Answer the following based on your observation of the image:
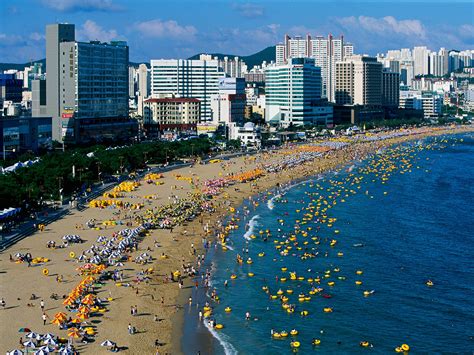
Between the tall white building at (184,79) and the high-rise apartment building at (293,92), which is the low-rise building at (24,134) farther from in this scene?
the high-rise apartment building at (293,92)

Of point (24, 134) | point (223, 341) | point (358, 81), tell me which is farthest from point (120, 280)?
point (358, 81)

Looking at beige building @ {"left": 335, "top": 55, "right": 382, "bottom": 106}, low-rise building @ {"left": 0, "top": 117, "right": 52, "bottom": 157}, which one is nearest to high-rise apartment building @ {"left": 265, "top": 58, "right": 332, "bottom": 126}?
beige building @ {"left": 335, "top": 55, "right": 382, "bottom": 106}

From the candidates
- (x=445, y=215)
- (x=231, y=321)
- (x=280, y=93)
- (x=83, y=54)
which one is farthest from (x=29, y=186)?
(x=280, y=93)

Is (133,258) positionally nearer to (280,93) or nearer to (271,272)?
(271,272)

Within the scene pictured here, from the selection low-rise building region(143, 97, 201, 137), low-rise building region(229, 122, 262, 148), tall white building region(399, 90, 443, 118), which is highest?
tall white building region(399, 90, 443, 118)

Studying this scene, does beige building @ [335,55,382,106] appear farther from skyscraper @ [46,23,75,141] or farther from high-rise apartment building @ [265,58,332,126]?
skyscraper @ [46,23,75,141]

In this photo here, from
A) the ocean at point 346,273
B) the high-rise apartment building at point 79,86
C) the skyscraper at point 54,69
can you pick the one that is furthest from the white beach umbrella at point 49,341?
the skyscraper at point 54,69
